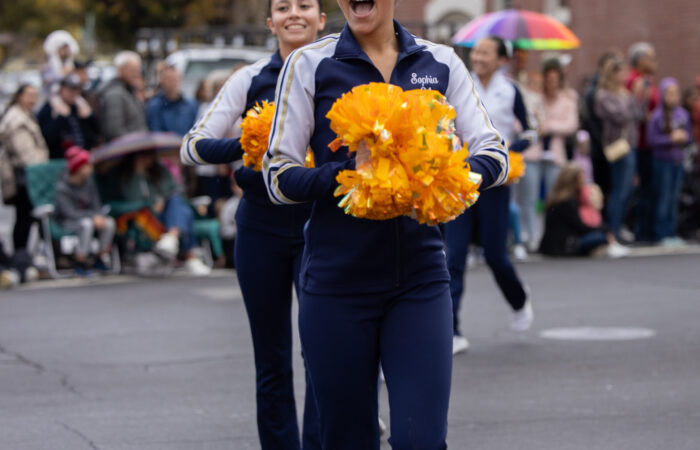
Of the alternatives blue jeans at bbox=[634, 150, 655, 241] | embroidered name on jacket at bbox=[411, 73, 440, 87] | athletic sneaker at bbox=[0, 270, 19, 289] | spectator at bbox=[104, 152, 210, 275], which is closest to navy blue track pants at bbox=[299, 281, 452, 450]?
embroidered name on jacket at bbox=[411, 73, 440, 87]

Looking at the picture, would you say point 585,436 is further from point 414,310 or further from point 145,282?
point 145,282

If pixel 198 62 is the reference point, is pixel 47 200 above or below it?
below

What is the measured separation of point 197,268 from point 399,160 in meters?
10.2

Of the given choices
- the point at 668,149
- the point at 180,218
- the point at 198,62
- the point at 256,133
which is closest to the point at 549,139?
the point at 668,149

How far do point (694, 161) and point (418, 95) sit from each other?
13.3m

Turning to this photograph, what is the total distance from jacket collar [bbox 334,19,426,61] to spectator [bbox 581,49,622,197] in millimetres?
11879

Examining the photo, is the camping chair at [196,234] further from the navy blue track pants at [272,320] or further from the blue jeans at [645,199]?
the navy blue track pants at [272,320]

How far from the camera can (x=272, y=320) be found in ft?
16.7

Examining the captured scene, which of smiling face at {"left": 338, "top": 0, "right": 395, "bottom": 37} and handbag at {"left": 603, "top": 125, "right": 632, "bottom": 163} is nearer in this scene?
smiling face at {"left": 338, "top": 0, "right": 395, "bottom": 37}

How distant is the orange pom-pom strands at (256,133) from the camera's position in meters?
4.75

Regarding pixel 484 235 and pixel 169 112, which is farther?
pixel 169 112

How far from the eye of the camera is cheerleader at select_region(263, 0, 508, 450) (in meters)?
3.75

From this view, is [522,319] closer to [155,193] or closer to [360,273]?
[360,273]

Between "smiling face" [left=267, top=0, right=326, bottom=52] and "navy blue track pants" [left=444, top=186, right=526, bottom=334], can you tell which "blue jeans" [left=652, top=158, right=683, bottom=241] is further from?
"smiling face" [left=267, top=0, right=326, bottom=52]
